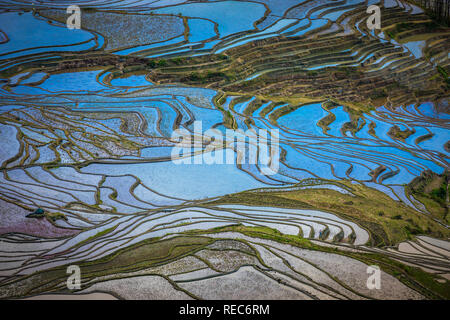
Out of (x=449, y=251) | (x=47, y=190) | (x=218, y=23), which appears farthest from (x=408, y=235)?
(x=218, y=23)

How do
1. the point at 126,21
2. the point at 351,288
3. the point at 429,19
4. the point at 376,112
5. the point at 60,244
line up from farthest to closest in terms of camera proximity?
the point at 429,19, the point at 126,21, the point at 376,112, the point at 60,244, the point at 351,288

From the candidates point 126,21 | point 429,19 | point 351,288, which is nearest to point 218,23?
point 126,21

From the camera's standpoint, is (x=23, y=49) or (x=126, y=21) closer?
(x=23, y=49)

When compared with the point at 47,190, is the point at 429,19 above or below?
above

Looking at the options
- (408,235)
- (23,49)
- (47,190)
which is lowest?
(408,235)

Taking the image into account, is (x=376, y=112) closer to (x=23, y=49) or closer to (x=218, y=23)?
(x=218, y=23)

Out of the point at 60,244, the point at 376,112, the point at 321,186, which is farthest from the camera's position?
the point at 376,112
